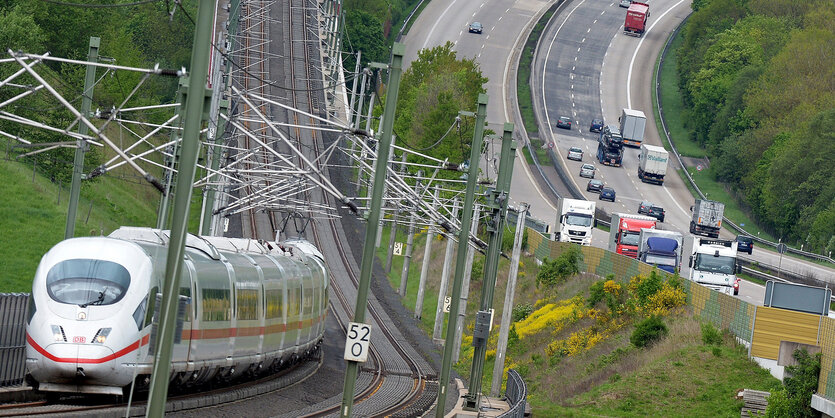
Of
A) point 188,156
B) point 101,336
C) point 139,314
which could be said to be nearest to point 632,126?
point 139,314

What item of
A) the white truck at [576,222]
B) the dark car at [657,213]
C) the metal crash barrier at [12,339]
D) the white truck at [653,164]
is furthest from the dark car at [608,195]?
the metal crash barrier at [12,339]

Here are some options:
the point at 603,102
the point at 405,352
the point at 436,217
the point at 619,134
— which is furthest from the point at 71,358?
the point at 603,102

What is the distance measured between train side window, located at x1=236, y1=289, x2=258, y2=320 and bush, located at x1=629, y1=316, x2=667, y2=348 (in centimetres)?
2174

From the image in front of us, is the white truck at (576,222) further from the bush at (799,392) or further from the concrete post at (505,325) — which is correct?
the bush at (799,392)

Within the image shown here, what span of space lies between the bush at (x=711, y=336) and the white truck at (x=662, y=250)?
23.1 m

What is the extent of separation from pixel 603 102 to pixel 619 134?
20970 mm

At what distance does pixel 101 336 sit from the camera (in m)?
25.3

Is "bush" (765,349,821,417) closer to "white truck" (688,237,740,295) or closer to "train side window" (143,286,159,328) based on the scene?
"train side window" (143,286,159,328)

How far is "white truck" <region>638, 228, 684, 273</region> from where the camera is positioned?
235 feet

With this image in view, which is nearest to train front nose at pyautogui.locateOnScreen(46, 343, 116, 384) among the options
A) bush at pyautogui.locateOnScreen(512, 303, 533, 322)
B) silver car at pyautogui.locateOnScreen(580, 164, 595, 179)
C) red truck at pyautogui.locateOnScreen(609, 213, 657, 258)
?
bush at pyautogui.locateOnScreen(512, 303, 533, 322)

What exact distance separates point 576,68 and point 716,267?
298ft

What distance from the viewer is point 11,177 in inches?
2420

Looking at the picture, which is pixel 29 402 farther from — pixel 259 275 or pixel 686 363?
pixel 686 363

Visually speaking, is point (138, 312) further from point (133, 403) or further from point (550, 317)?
point (550, 317)
